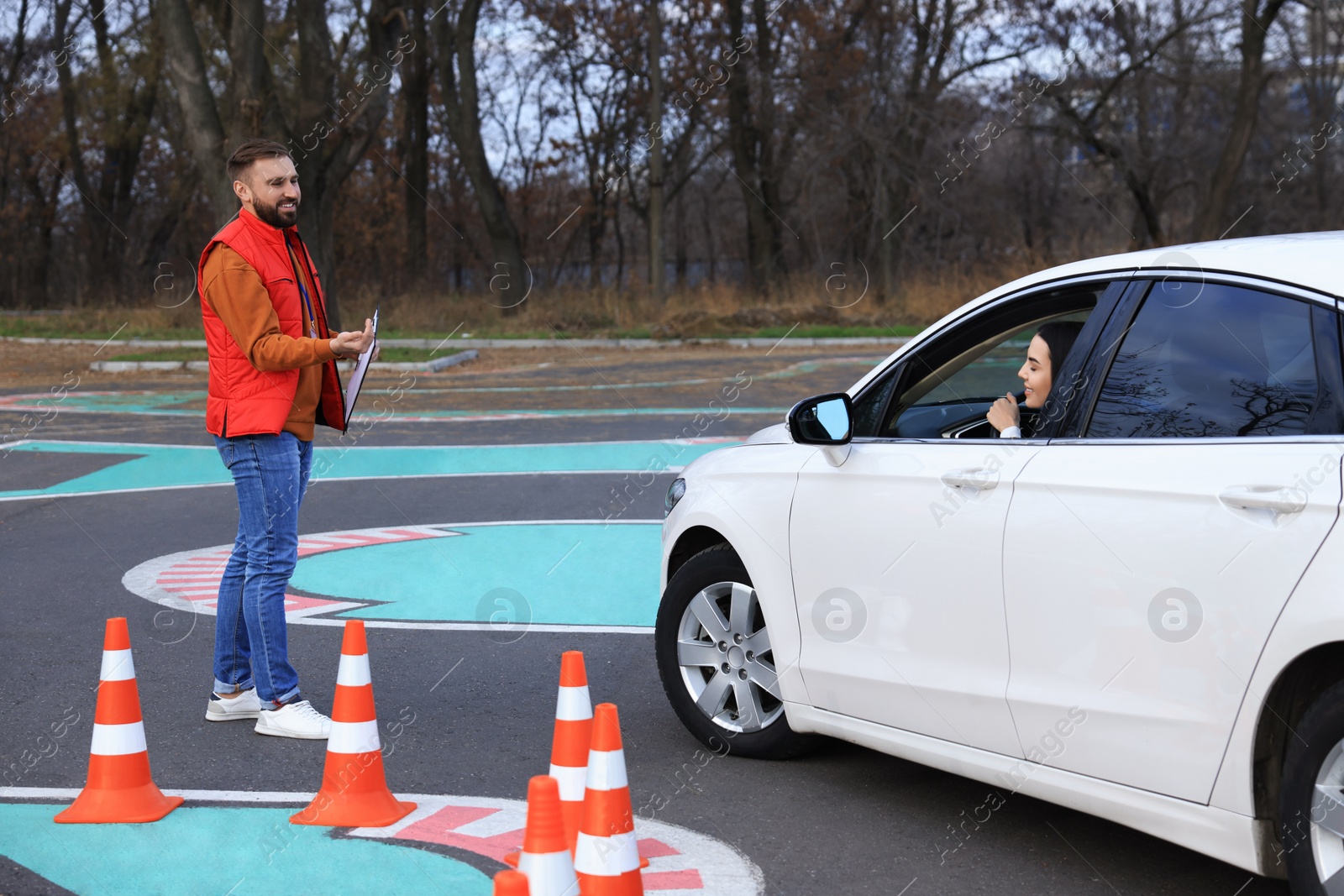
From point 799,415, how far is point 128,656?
2.28 metres

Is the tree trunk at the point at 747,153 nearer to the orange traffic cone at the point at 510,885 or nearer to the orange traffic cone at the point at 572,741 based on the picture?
the orange traffic cone at the point at 572,741

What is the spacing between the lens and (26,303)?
4594 centimetres

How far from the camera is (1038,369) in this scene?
4.25 metres

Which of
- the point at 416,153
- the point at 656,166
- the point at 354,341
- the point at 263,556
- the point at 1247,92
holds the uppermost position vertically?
the point at 416,153

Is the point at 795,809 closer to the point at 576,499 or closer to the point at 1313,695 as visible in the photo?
the point at 1313,695

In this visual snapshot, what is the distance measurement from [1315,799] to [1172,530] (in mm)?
677

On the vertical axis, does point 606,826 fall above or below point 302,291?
below

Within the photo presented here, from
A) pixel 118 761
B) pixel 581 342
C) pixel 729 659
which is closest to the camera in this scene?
pixel 118 761

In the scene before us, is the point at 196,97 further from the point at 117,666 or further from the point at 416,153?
the point at 117,666

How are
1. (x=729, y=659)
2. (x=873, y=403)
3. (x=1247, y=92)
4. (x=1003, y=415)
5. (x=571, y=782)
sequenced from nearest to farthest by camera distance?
(x=571, y=782), (x=1003, y=415), (x=873, y=403), (x=729, y=659), (x=1247, y=92)

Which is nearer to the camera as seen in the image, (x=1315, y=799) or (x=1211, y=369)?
(x=1315, y=799)

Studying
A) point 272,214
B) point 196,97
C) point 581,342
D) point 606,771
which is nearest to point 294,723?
point 272,214

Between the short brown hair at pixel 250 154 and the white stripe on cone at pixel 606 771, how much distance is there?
2701mm

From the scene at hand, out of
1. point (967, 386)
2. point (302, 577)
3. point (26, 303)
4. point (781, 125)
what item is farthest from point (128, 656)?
point (26, 303)
